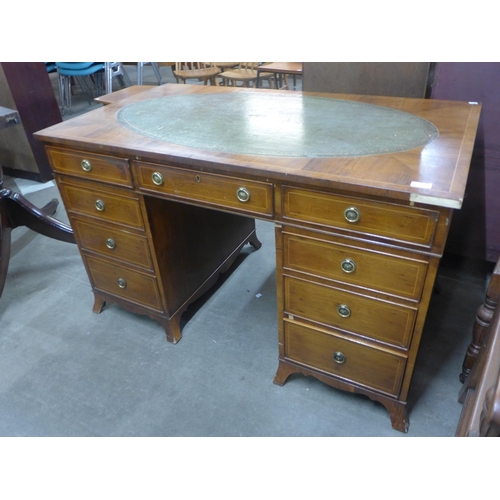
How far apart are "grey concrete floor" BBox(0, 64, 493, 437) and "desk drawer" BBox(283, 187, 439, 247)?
67 cm

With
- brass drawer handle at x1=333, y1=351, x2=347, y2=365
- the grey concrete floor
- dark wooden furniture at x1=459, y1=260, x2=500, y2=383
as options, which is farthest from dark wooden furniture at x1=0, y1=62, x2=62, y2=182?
dark wooden furniture at x1=459, y1=260, x2=500, y2=383

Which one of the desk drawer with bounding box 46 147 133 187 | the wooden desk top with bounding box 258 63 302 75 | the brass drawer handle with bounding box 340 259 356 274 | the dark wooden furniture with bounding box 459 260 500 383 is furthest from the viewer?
the wooden desk top with bounding box 258 63 302 75

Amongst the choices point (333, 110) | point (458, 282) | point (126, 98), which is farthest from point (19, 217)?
point (458, 282)

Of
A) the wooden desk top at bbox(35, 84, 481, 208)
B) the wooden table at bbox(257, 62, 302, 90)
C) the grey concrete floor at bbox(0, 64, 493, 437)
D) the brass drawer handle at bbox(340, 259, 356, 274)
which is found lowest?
the grey concrete floor at bbox(0, 64, 493, 437)

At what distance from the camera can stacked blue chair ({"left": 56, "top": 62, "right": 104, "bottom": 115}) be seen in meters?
3.94

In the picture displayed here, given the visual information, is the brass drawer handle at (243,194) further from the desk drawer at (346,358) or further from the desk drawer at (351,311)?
the desk drawer at (346,358)

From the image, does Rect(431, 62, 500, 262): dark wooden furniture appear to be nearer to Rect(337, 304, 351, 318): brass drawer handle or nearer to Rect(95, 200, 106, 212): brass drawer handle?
Rect(337, 304, 351, 318): brass drawer handle

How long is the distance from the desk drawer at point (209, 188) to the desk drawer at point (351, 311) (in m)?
0.25

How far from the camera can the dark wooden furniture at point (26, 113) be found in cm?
256

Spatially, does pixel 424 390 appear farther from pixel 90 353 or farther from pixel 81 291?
pixel 81 291

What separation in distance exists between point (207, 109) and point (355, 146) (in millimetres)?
617

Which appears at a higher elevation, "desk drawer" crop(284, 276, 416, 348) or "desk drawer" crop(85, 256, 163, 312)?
"desk drawer" crop(284, 276, 416, 348)

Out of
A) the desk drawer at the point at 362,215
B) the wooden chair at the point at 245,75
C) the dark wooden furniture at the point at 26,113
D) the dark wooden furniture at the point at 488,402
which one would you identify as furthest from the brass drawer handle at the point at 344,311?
the wooden chair at the point at 245,75

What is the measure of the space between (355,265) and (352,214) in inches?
5.7
